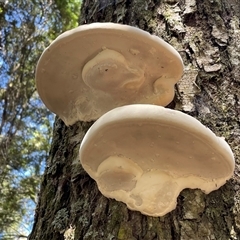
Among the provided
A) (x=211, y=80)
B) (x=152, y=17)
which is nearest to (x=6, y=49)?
(x=152, y=17)

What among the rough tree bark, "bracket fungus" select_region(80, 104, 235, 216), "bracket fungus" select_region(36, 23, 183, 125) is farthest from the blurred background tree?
"bracket fungus" select_region(80, 104, 235, 216)

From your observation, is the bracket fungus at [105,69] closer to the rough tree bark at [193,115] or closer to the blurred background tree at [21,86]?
the rough tree bark at [193,115]

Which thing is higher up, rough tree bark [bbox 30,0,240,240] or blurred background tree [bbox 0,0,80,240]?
blurred background tree [bbox 0,0,80,240]

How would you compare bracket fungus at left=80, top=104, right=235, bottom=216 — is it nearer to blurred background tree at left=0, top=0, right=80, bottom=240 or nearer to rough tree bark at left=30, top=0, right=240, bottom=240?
rough tree bark at left=30, top=0, right=240, bottom=240

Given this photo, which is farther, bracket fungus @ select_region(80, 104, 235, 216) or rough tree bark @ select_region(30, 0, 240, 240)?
rough tree bark @ select_region(30, 0, 240, 240)

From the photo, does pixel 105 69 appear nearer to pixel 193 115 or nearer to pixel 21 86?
pixel 193 115

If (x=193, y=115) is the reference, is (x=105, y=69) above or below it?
above

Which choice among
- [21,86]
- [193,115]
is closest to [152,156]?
[193,115]
